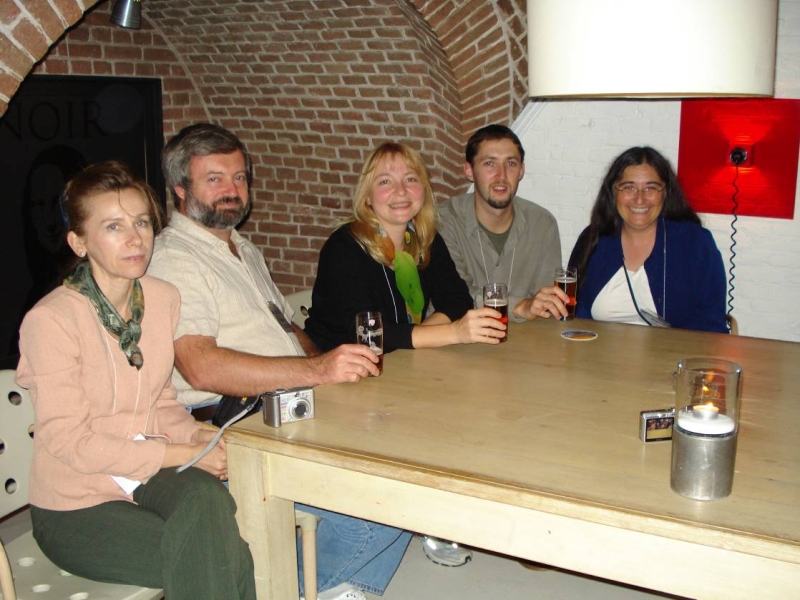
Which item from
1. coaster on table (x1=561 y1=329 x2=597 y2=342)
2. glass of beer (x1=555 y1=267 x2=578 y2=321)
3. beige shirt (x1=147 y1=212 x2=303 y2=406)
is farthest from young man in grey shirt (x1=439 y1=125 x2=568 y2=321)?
beige shirt (x1=147 y1=212 x2=303 y2=406)

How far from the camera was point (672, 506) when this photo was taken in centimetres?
143

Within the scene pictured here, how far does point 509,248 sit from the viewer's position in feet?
11.2

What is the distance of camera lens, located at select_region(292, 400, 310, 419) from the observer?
182cm

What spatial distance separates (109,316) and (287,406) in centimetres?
53

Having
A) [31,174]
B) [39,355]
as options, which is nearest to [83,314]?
[39,355]

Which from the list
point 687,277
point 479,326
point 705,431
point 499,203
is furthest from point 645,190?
point 705,431

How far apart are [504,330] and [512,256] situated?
1.03 m

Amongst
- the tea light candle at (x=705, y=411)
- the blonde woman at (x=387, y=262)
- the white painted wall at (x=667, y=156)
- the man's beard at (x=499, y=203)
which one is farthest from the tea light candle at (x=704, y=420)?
the white painted wall at (x=667, y=156)

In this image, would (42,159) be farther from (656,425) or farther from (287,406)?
(656,425)

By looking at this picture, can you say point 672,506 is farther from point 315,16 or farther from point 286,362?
point 315,16

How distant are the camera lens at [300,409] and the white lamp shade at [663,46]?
0.89 meters

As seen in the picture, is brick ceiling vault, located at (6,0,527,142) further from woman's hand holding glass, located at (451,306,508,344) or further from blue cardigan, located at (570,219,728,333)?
woman's hand holding glass, located at (451,306,508,344)

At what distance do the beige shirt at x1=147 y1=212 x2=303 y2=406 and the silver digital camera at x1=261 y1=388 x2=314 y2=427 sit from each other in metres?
0.59

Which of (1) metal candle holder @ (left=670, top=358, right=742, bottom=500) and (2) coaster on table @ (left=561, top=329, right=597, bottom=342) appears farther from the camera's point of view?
(2) coaster on table @ (left=561, top=329, right=597, bottom=342)
